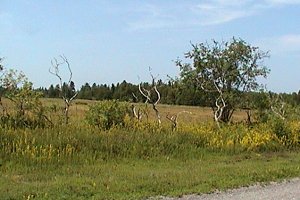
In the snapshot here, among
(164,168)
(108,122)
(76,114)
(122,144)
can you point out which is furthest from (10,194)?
(76,114)

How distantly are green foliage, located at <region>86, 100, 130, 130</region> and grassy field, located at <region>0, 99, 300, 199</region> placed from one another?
0.39 metres

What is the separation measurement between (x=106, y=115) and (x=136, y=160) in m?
4.50

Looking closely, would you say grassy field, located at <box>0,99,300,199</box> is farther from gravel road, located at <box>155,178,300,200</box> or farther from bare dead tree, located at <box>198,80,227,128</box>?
bare dead tree, located at <box>198,80,227,128</box>

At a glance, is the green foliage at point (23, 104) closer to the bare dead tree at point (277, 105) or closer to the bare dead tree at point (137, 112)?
the bare dead tree at point (137, 112)

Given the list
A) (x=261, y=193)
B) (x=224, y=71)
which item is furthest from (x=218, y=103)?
(x=261, y=193)

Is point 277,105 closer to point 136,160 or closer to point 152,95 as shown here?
point 152,95

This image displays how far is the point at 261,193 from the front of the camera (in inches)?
432

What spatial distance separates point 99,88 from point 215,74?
3059cm

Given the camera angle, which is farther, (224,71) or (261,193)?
(224,71)

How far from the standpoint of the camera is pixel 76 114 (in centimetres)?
2227

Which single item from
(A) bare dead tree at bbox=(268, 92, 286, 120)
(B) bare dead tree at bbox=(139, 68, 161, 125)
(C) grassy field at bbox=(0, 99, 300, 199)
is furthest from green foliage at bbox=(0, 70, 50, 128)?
(A) bare dead tree at bbox=(268, 92, 286, 120)

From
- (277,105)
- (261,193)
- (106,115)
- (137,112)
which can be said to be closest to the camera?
(261,193)

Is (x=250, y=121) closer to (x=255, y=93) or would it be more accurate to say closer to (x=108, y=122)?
(x=255, y=93)

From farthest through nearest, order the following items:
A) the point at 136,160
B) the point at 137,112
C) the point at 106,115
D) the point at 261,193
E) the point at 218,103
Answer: the point at 218,103
the point at 137,112
the point at 106,115
the point at 136,160
the point at 261,193
